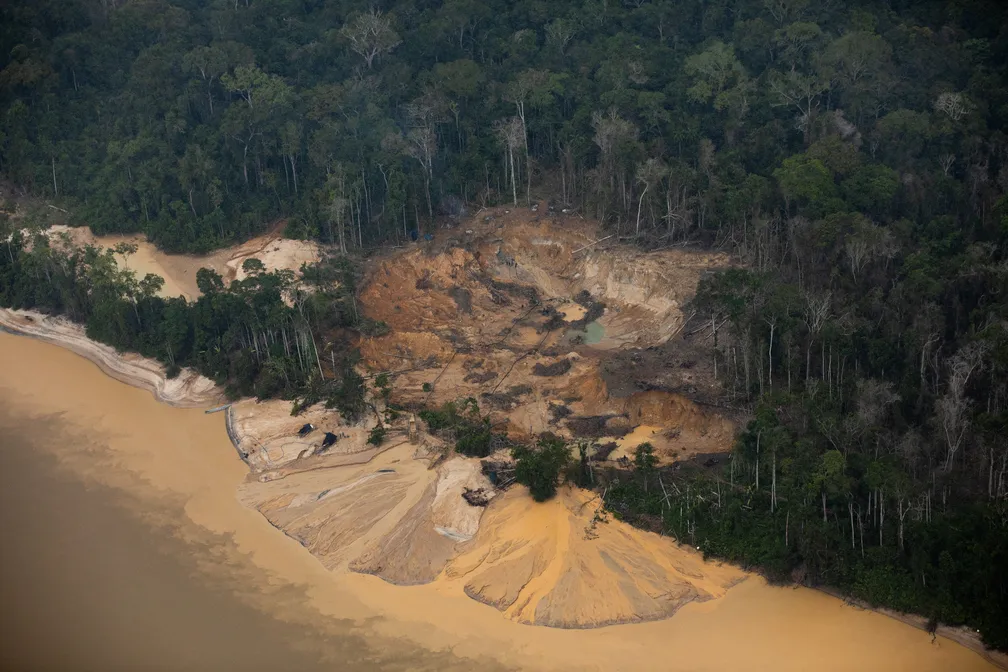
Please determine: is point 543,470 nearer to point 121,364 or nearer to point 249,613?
point 249,613

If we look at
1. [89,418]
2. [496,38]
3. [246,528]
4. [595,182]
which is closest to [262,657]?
[246,528]

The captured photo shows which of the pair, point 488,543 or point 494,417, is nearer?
point 488,543

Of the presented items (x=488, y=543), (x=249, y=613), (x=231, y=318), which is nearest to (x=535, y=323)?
(x=231, y=318)

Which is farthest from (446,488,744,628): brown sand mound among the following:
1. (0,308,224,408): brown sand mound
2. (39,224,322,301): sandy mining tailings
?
(39,224,322,301): sandy mining tailings

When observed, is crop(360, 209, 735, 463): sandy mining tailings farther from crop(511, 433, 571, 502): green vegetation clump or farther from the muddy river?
the muddy river

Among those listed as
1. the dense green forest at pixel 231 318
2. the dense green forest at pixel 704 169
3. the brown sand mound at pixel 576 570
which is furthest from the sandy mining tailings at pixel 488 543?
the dense green forest at pixel 231 318

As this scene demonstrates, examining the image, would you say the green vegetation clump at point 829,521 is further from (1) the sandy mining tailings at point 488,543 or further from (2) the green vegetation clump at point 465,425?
(2) the green vegetation clump at point 465,425
